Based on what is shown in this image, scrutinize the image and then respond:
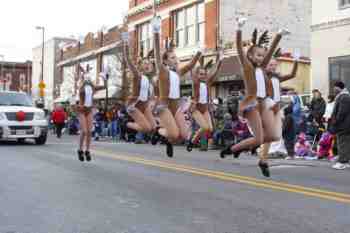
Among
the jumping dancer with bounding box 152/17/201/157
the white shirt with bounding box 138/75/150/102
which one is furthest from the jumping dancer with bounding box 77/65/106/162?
the jumping dancer with bounding box 152/17/201/157

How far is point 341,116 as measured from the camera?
13.8 m

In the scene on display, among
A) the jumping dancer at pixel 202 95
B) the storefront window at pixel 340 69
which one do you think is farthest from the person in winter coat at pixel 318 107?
the jumping dancer at pixel 202 95

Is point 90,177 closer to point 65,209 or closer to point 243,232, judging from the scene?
point 65,209

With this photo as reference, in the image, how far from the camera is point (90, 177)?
36.6 ft

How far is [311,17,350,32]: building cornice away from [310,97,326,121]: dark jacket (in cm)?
608

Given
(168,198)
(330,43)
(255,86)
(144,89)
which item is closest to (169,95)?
(144,89)

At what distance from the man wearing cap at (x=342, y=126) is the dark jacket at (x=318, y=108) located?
8.46ft

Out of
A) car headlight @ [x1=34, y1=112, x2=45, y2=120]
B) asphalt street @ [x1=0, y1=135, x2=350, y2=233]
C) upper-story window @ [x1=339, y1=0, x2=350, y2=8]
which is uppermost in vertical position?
upper-story window @ [x1=339, y1=0, x2=350, y2=8]

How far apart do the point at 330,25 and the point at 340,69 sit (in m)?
1.86

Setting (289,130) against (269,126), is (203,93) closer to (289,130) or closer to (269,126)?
(269,126)

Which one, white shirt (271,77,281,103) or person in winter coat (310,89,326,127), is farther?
person in winter coat (310,89,326,127)

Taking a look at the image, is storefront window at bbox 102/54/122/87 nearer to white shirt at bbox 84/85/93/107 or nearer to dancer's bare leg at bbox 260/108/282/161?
white shirt at bbox 84/85/93/107

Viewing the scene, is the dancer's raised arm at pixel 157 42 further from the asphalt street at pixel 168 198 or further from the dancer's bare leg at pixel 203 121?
the asphalt street at pixel 168 198

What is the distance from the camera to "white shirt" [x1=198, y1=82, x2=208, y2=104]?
412 inches
